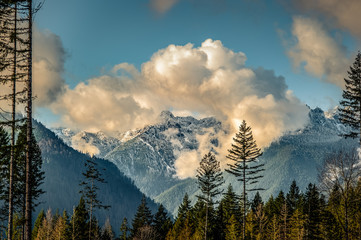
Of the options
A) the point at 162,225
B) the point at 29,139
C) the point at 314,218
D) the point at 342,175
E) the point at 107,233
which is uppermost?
the point at 29,139

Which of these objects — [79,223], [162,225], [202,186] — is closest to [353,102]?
[202,186]

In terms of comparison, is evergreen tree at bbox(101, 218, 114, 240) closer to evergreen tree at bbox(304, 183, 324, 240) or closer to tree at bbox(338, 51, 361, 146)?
evergreen tree at bbox(304, 183, 324, 240)

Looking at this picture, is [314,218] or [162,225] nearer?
[314,218]

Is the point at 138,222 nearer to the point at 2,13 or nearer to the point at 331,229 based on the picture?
the point at 331,229

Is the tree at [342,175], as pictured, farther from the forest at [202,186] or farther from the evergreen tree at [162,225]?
the evergreen tree at [162,225]

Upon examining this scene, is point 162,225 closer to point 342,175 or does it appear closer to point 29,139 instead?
point 342,175

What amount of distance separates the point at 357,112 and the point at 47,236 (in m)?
60.3

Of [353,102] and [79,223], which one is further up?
[353,102]

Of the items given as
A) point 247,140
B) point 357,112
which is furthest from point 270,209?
point 357,112

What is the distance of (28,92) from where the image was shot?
2103 centimetres

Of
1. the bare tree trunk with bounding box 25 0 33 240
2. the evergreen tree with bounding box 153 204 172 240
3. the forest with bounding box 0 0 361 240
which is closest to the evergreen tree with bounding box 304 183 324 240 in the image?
the forest with bounding box 0 0 361 240

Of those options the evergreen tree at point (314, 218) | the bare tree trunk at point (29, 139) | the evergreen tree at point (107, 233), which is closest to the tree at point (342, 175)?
the bare tree trunk at point (29, 139)

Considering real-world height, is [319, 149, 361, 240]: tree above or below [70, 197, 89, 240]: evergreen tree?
above

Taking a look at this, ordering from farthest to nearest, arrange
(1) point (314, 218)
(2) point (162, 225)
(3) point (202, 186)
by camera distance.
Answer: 1. (2) point (162, 225)
2. (1) point (314, 218)
3. (3) point (202, 186)
